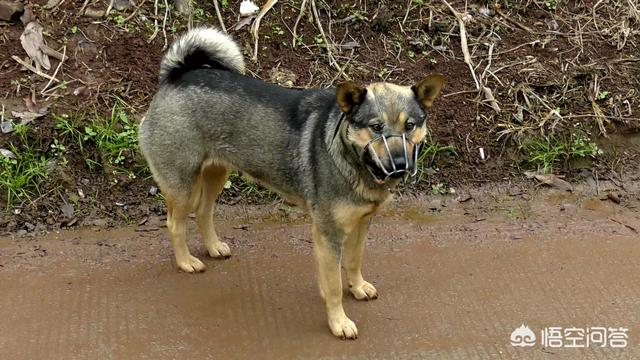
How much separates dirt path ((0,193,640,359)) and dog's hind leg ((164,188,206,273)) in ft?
0.27

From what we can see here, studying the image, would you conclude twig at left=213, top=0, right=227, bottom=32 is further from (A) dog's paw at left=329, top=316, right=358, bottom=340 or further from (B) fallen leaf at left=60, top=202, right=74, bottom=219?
(A) dog's paw at left=329, top=316, right=358, bottom=340

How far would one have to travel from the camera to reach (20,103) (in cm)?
585

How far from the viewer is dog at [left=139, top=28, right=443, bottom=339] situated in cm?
365

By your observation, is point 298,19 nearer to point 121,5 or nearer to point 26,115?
point 121,5

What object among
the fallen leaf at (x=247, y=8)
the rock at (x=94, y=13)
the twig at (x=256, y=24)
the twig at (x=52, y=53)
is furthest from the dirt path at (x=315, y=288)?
the rock at (x=94, y=13)

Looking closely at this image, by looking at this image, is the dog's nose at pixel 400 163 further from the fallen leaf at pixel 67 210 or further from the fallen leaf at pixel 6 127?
the fallen leaf at pixel 6 127

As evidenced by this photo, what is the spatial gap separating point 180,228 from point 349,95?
1699mm

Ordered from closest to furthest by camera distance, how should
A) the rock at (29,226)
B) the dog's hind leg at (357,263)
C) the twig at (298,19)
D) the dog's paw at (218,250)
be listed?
1. the dog's hind leg at (357,263)
2. the dog's paw at (218,250)
3. the rock at (29,226)
4. the twig at (298,19)

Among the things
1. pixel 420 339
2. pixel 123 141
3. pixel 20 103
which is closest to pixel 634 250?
pixel 420 339

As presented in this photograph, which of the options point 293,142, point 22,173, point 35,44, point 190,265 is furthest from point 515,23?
point 22,173

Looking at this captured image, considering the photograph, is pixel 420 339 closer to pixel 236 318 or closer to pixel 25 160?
pixel 236 318

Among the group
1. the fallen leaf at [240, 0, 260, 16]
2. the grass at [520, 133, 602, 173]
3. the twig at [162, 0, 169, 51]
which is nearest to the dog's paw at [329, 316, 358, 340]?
the grass at [520, 133, 602, 173]

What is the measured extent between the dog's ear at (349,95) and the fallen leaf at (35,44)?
3411mm

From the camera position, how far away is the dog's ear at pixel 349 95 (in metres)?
3.58
